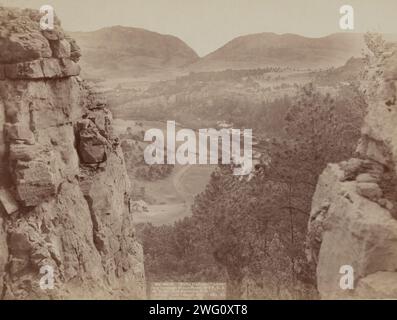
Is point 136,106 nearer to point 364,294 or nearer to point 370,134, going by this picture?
point 370,134

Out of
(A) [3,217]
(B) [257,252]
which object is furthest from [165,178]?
(A) [3,217]

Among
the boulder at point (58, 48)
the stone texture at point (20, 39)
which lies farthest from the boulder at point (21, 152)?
the boulder at point (58, 48)

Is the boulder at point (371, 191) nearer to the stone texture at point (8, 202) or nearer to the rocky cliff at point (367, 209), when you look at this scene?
the rocky cliff at point (367, 209)

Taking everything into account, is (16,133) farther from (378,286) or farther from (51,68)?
(378,286)

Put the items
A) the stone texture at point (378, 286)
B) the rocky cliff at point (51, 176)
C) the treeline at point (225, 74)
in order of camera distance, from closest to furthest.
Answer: the stone texture at point (378, 286) < the rocky cliff at point (51, 176) < the treeline at point (225, 74)

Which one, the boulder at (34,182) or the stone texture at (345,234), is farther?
the boulder at (34,182)

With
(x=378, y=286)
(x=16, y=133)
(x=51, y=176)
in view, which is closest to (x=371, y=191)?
(x=378, y=286)
